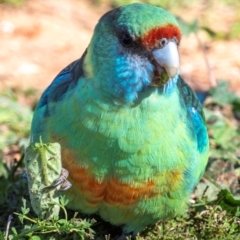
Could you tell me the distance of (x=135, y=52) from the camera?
8.69 feet

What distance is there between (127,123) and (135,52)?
282mm

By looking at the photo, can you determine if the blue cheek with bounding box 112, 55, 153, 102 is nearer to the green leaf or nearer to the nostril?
the nostril

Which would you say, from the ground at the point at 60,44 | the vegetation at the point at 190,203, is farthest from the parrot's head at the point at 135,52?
the ground at the point at 60,44

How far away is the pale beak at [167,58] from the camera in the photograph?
2604mm

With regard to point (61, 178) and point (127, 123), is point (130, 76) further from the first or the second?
point (61, 178)

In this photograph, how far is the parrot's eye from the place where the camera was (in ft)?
8.66

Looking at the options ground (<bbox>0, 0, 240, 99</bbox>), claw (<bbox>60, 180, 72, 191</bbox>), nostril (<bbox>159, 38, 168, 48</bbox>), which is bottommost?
ground (<bbox>0, 0, 240, 99</bbox>)

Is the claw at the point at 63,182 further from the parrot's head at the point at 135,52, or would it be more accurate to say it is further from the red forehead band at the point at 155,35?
the red forehead band at the point at 155,35

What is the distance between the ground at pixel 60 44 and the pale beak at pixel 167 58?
83.4 inches

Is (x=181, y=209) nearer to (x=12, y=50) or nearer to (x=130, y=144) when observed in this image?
(x=130, y=144)

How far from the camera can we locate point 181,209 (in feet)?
10.2

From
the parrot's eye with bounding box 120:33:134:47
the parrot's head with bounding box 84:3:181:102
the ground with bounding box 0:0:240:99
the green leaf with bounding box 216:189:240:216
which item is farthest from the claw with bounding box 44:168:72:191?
the ground with bounding box 0:0:240:99

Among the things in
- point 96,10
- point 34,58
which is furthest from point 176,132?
point 96,10

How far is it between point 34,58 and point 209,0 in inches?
60.2
